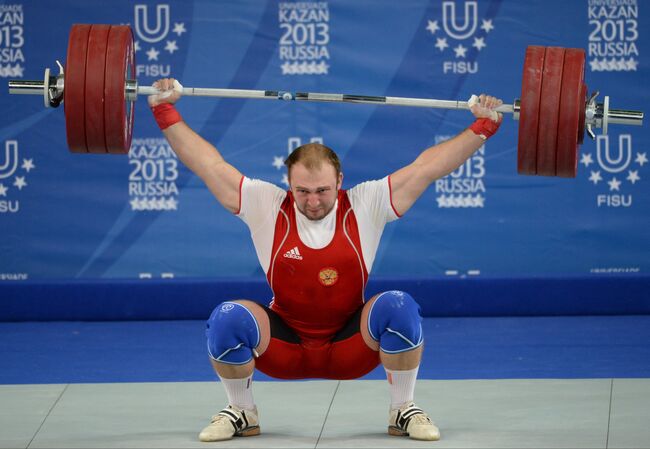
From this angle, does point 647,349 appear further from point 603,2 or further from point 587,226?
point 603,2

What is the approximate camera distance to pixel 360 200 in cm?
497

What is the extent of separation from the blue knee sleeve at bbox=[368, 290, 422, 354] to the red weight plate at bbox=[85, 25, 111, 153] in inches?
50.7

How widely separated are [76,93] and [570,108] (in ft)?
6.31

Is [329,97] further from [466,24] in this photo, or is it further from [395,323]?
[466,24]

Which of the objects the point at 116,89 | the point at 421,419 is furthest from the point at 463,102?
the point at 116,89

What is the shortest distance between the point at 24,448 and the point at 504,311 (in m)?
3.65

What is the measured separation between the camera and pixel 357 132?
7.67 m

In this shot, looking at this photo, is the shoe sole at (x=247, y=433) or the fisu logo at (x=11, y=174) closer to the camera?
the shoe sole at (x=247, y=433)

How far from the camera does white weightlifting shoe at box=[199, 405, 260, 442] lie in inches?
190

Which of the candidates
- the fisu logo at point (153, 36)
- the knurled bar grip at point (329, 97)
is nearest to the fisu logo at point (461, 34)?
the fisu logo at point (153, 36)

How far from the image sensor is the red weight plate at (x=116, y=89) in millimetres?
4949

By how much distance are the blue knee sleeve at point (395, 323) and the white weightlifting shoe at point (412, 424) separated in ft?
0.91

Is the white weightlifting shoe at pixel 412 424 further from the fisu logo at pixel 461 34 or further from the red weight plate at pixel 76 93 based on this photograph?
the fisu logo at pixel 461 34

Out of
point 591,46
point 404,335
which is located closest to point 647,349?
point 591,46
